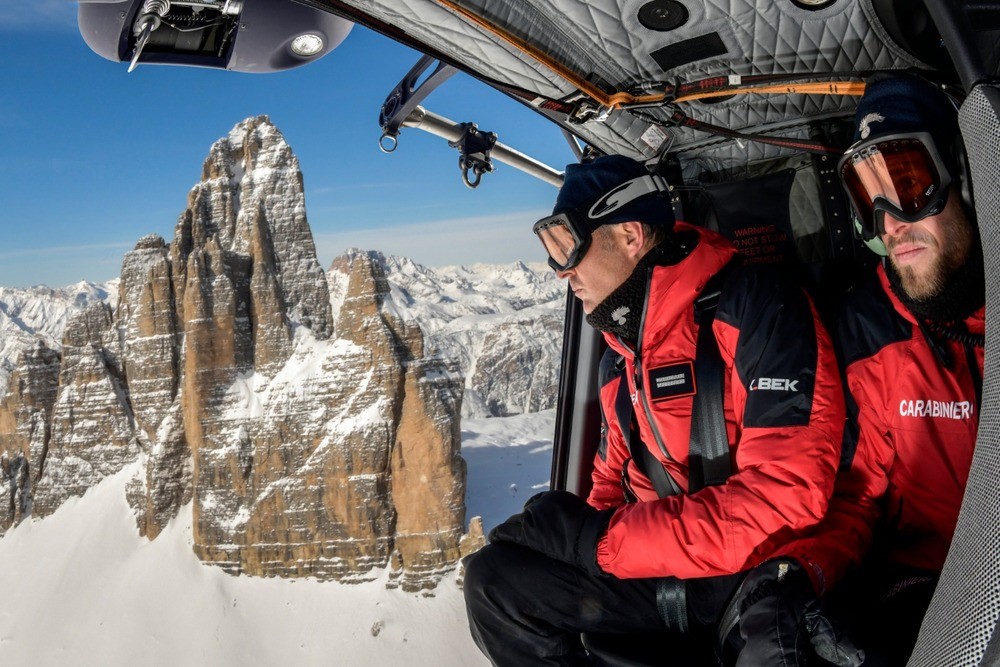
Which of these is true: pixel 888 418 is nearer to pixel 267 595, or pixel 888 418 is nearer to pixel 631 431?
pixel 631 431

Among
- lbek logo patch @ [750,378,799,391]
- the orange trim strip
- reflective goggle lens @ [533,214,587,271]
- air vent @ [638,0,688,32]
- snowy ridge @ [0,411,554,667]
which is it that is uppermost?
air vent @ [638,0,688,32]

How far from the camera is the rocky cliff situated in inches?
1496

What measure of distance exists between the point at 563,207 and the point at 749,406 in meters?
0.74

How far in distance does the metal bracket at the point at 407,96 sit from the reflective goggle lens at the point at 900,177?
47.0 inches

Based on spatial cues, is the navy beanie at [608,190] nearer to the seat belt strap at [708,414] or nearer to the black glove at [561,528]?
the seat belt strap at [708,414]

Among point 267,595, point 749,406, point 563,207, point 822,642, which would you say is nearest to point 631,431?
point 749,406

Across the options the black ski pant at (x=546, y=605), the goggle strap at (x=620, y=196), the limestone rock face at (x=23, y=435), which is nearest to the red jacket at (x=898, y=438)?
the black ski pant at (x=546, y=605)

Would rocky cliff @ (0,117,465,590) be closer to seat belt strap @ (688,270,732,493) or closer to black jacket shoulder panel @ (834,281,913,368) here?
seat belt strap @ (688,270,732,493)

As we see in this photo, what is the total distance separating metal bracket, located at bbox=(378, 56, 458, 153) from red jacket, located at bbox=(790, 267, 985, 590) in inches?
54.1

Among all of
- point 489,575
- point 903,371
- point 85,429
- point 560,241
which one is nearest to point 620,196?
point 560,241

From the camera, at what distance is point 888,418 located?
1.52 m

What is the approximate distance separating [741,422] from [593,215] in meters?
0.66

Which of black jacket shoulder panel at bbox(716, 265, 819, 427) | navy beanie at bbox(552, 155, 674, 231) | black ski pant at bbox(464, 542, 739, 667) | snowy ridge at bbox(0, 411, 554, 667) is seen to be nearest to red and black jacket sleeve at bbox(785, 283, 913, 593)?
black jacket shoulder panel at bbox(716, 265, 819, 427)

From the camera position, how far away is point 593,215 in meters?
1.84
